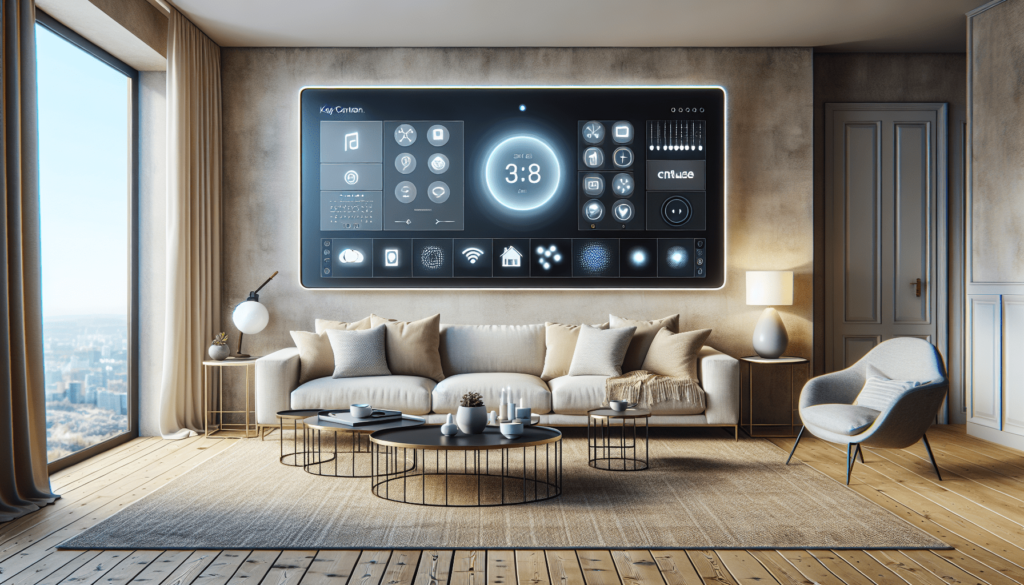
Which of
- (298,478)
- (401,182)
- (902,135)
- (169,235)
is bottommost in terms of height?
(298,478)

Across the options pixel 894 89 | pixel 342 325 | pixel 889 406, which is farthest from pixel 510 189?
pixel 894 89

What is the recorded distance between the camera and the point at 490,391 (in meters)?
4.69

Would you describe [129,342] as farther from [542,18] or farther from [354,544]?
[542,18]

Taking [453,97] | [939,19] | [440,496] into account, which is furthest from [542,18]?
[440,496]

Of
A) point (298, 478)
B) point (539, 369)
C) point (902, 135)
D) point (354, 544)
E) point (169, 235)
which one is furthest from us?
point (902, 135)

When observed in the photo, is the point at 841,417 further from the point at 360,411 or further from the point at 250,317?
the point at 250,317

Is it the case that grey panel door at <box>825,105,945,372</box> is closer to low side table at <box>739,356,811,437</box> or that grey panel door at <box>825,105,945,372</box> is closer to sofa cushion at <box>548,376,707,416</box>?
low side table at <box>739,356,811,437</box>

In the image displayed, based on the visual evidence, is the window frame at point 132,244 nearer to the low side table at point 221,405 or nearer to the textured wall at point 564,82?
the low side table at point 221,405

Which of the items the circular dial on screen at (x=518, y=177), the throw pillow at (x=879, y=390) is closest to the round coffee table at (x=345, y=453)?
the circular dial on screen at (x=518, y=177)

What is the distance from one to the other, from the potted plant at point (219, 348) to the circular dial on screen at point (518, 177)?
2171mm

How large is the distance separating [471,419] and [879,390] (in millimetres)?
2304

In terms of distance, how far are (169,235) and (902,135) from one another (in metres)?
5.43

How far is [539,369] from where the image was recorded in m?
5.19

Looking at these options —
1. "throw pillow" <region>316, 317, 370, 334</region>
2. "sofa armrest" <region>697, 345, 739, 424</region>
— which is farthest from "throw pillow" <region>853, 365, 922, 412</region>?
"throw pillow" <region>316, 317, 370, 334</region>
